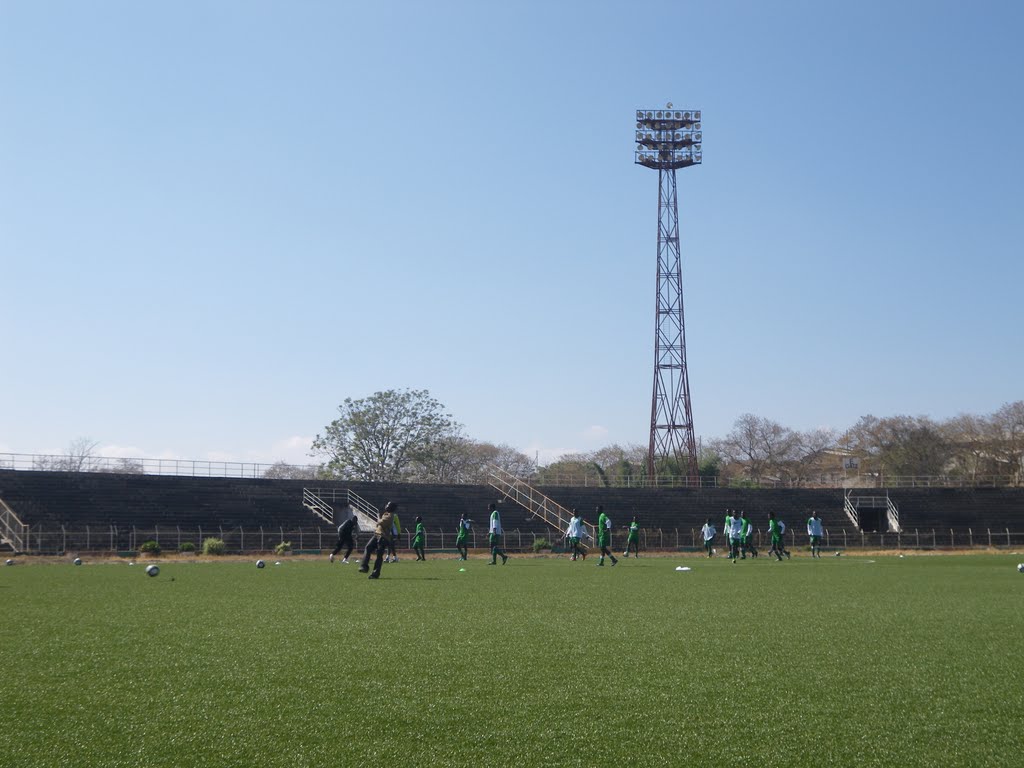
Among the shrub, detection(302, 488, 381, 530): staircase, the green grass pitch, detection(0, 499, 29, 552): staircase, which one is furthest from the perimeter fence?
the green grass pitch

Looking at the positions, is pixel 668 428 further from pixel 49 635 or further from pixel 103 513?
pixel 49 635

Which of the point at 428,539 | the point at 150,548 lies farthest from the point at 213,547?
the point at 428,539

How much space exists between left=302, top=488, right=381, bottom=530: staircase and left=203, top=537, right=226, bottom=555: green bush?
9878mm

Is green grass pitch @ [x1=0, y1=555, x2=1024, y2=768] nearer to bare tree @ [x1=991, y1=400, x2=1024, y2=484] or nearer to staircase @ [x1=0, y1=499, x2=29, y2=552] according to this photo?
staircase @ [x1=0, y1=499, x2=29, y2=552]

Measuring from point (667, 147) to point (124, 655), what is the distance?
211 ft

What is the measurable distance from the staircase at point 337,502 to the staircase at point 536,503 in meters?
8.68

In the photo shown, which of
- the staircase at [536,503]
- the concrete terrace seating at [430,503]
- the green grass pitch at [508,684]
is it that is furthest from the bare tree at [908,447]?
the green grass pitch at [508,684]

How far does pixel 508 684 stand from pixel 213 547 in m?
33.3

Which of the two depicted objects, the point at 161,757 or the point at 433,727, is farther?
the point at 433,727

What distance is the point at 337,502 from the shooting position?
51.2 metres

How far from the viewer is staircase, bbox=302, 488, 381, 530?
48562mm

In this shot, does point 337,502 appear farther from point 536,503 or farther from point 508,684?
point 508,684

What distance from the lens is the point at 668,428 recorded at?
68.4 metres

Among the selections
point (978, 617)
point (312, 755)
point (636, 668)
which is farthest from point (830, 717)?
point (978, 617)
